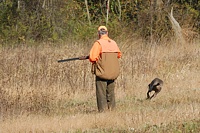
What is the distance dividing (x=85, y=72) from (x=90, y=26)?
996cm

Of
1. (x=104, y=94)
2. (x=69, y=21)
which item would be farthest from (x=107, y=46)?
(x=69, y=21)

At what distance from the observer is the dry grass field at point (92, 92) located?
1030cm

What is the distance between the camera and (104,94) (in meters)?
11.9

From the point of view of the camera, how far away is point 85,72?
16.7 meters

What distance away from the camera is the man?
11711 mm

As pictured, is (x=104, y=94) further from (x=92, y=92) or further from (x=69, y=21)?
(x=69, y=21)

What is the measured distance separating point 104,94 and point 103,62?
66cm

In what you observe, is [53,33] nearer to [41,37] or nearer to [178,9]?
[41,37]

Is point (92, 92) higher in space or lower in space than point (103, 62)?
lower

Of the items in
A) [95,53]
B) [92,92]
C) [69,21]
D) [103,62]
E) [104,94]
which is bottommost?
[92,92]

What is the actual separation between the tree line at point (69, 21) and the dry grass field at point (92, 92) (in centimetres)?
305

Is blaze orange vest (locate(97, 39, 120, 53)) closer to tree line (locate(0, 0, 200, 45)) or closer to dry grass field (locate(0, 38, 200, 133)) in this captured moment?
dry grass field (locate(0, 38, 200, 133))

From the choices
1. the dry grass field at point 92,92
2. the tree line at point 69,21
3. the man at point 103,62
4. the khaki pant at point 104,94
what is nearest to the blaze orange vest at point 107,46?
the man at point 103,62

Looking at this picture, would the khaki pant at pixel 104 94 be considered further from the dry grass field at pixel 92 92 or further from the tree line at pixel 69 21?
the tree line at pixel 69 21
